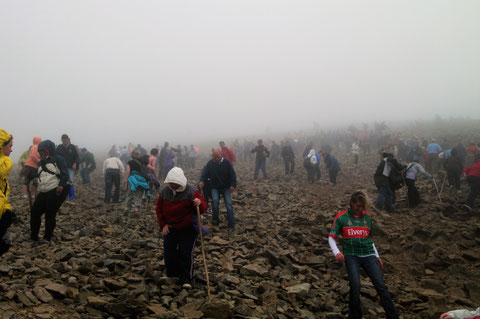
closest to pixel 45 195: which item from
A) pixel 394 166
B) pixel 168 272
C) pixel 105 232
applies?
pixel 105 232

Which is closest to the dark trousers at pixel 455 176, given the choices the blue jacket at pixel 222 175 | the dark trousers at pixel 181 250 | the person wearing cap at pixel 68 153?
the blue jacket at pixel 222 175

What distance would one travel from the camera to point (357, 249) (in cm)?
445

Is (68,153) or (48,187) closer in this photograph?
(48,187)

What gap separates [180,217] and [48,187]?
3611 mm

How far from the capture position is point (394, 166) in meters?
9.85

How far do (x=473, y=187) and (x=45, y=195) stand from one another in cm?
1347

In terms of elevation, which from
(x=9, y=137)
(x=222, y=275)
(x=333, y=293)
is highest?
(x=9, y=137)

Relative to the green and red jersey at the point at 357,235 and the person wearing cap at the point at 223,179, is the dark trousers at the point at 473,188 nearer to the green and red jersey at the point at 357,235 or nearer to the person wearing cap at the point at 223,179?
the green and red jersey at the point at 357,235

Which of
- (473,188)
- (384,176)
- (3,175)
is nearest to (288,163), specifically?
(384,176)

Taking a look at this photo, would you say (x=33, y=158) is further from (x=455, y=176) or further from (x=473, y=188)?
(x=455, y=176)

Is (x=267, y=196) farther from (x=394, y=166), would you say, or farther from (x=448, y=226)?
(x=448, y=226)

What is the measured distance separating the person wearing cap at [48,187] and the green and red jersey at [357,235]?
20.2 feet

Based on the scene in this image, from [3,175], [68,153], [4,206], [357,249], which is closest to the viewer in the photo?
[4,206]

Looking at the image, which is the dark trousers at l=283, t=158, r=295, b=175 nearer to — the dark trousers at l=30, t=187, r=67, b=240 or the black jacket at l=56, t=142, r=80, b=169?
the black jacket at l=56, t=142, r=80, b=169
